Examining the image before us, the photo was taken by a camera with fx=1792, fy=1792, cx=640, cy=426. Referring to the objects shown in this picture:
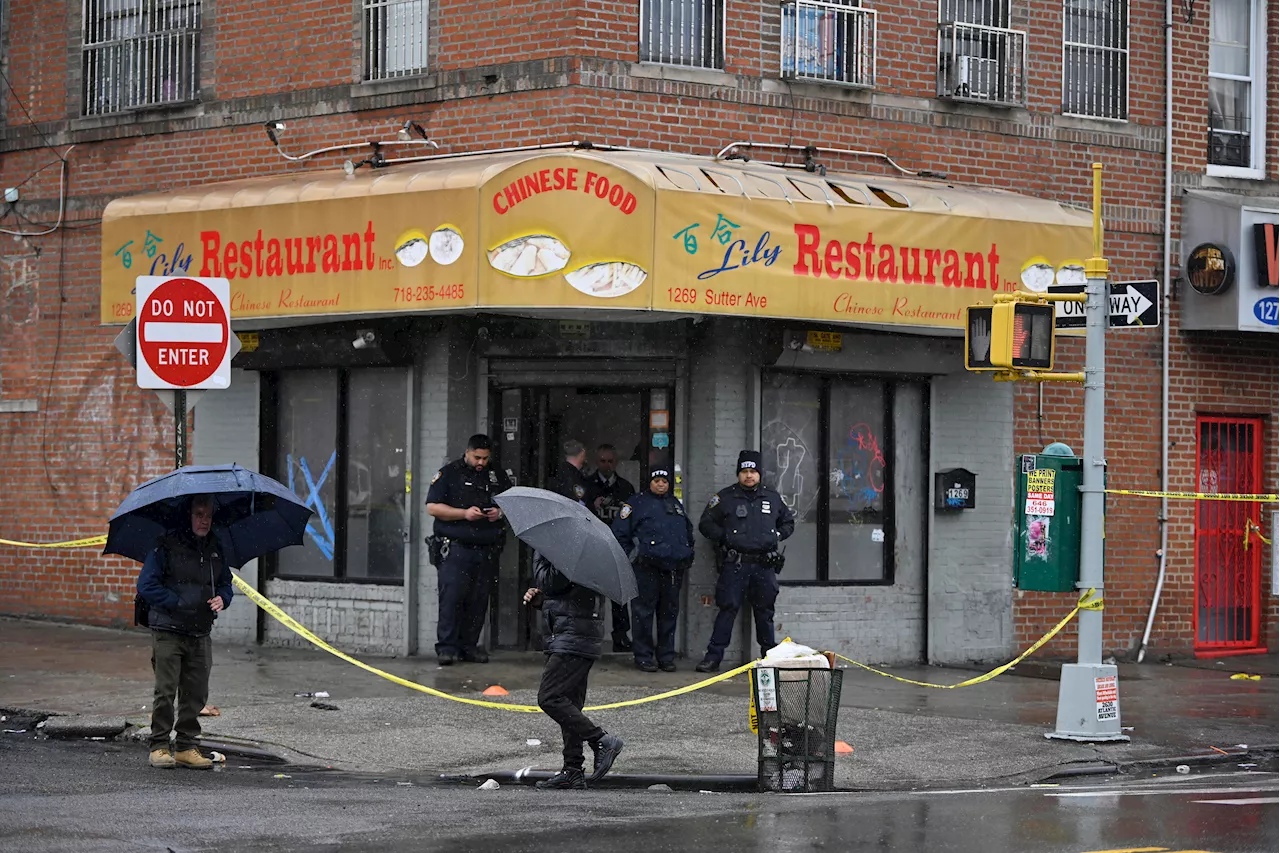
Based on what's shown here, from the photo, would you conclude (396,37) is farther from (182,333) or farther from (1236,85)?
(1236,85)

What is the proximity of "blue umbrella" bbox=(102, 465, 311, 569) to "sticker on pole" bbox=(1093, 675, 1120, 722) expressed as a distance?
555cm

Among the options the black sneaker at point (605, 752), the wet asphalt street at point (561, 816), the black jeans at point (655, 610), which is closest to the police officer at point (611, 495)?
the black jeans at point (655, 610)

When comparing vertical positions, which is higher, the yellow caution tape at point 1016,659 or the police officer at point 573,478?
the police officer at point 573,478

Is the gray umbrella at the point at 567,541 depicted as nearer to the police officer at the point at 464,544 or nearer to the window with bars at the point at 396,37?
the police officer at the point at 464,544

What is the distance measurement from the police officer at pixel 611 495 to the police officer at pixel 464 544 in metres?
1.01

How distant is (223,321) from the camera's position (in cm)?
1222

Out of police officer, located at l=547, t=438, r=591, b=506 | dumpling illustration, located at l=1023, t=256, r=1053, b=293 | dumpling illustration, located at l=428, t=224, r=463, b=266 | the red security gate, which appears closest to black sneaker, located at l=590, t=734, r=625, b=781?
dumpling illustration, located at l=428, t=224, r=463, b=266

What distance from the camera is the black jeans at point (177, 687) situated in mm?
10898

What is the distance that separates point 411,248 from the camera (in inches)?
585

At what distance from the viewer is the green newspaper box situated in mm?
12820

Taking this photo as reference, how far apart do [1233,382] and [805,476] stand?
513 cm

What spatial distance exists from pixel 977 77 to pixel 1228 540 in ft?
18.3

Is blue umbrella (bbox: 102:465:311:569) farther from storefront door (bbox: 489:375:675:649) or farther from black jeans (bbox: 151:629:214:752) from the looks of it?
storefront door (bbox: 489:375:675:649)

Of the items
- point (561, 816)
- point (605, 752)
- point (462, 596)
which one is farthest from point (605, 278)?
point (561, 816)
